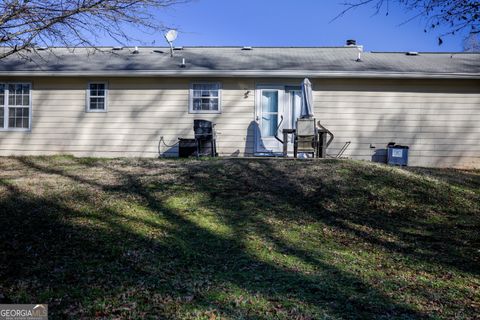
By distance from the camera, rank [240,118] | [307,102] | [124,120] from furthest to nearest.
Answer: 1. [124,120]
2. [240,118]
3. [307,102]

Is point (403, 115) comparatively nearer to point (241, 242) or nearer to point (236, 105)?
point (236, 105)

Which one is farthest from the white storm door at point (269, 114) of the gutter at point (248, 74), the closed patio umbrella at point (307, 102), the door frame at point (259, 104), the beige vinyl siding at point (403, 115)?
the closed patio umbrella at point (307, 102)

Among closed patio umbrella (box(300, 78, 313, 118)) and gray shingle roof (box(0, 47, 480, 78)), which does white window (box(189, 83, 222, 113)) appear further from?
closed patio umbrella (box(300, 78, 313, 118))

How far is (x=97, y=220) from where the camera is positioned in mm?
5797

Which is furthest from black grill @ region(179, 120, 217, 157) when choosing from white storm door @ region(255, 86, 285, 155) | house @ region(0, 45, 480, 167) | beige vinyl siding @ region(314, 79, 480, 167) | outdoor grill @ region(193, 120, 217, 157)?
beige vinyl siding @ region(314, 79, 480, 167)

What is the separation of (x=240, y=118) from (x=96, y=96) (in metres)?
4.37

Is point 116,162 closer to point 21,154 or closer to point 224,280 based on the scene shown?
point 21,154

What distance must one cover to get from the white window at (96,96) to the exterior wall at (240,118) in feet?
0.57

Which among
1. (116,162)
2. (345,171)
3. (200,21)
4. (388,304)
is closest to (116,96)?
(116,162)

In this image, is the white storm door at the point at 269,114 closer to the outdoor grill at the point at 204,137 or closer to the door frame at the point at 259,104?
the door frame at the point at 259,104

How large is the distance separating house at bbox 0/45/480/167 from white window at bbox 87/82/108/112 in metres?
0.03

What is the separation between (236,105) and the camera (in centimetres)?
1263

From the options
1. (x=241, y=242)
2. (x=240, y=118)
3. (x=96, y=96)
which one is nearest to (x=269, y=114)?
(x=240, y=118)

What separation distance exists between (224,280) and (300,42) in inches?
525
